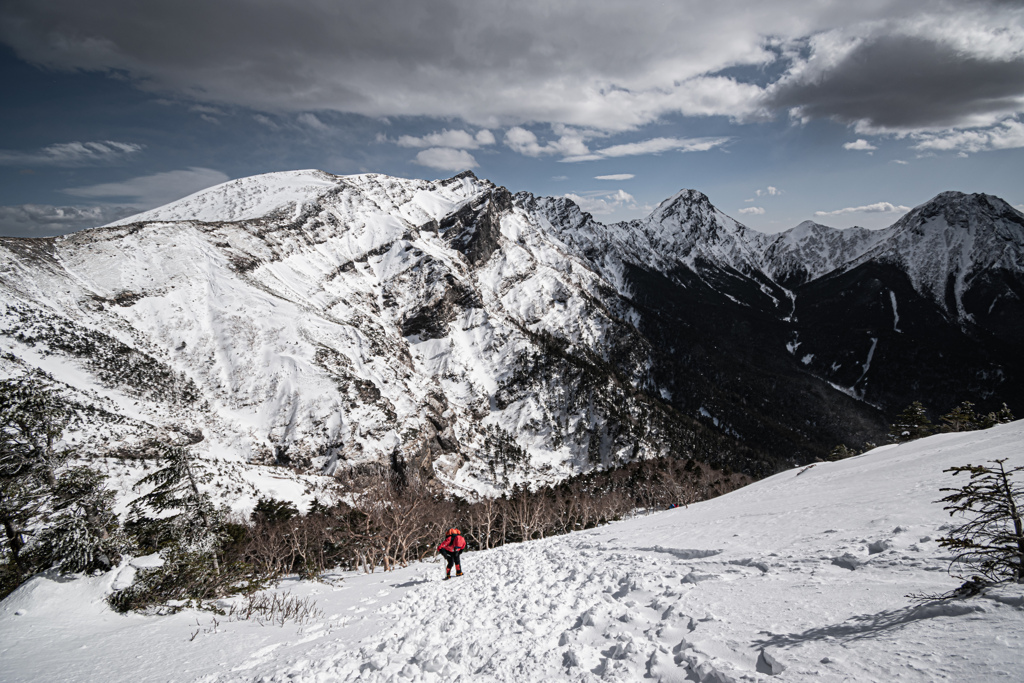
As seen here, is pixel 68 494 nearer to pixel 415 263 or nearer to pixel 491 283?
pixel 415 263

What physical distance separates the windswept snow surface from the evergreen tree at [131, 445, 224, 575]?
4.89 metres

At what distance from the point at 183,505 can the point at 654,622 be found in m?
20.0

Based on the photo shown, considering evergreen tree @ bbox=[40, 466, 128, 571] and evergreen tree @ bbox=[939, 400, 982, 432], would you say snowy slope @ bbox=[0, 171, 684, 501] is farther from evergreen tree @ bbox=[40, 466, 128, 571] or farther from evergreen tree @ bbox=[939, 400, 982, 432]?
evergreen tree @ bbox=[939, 400, 982, 432]

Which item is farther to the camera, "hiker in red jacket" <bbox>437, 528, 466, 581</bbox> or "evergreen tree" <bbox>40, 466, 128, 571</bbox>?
"hiker in red jacket" <bbox>437, 528, 466, 581</bbox>

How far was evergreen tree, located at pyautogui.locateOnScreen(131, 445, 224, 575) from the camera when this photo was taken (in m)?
15.5

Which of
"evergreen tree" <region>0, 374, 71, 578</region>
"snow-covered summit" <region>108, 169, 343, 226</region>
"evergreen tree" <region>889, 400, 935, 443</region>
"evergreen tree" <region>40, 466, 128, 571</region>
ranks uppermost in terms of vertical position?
"snow-covered summit" <region>108, 169, 343, 226</region>

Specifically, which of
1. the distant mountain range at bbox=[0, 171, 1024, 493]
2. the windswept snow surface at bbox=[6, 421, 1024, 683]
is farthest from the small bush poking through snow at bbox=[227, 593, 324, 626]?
the distant mountain range at bbox=[0, 171, 1024, 493]

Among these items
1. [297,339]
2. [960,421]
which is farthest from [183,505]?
[297,339]

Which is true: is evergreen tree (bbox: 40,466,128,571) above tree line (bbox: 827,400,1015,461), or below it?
above

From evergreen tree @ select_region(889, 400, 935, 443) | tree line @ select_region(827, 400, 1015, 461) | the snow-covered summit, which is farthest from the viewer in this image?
the snow-covered summit

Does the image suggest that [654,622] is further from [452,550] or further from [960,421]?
[960,421]

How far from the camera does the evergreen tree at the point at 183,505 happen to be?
1551 centimetres

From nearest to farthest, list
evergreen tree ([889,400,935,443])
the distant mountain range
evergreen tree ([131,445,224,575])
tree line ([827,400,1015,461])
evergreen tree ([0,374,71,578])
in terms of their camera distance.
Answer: evergreen tree ([0,374,71,578]) → evergreen tree ([131,445,224,575]) → tree line ([827,400,1015,461]) → evergreen tree ([889,400,935,443]) → the distant mountain range

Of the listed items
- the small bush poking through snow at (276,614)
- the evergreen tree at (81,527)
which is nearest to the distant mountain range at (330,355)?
the evergreen tree at (81,527)
